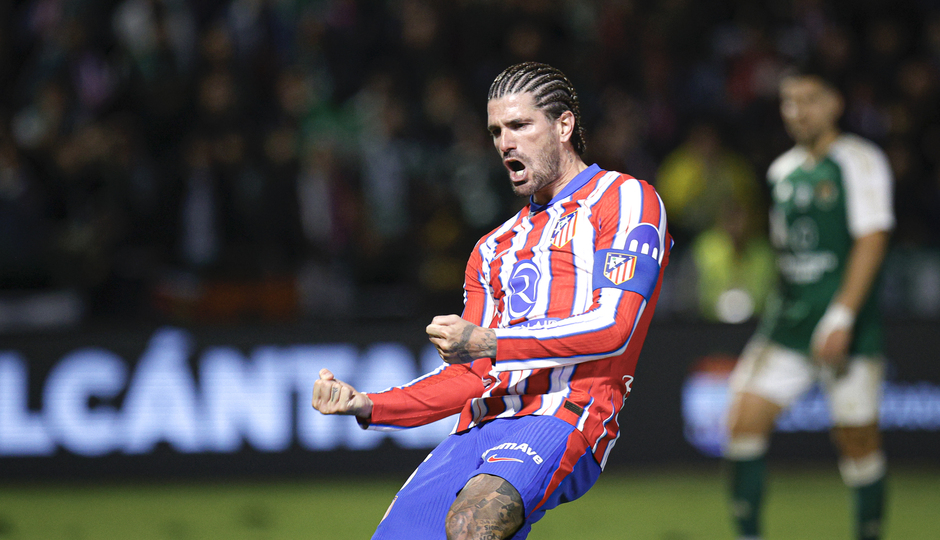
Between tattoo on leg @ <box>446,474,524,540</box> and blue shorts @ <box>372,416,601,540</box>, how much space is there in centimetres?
3

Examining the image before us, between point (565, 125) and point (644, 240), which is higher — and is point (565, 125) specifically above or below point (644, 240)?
above

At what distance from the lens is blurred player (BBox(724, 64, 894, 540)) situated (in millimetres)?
4828

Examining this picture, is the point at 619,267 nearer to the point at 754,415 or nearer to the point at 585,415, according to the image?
the point at 585,415

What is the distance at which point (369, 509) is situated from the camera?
6.42m

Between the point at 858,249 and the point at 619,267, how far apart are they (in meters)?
2.67

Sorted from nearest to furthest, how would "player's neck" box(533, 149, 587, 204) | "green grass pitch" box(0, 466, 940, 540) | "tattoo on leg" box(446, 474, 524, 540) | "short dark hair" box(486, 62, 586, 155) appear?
"tattoo on leg" box(446, 474, 524, 540) < "short dark hair" box(486, 62, 586, 155) < "player's neck" box(533, 149, 587, 204) < "green grass pitch" box(0, 466, 940, 540)

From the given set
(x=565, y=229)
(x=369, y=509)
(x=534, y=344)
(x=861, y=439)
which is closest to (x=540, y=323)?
(x=534, y=344)

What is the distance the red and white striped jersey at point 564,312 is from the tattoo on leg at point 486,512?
0.30 metres

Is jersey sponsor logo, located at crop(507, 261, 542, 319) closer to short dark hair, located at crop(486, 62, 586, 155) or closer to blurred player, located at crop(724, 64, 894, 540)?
short dark hair, located at crop(486, 62, 586, 155)

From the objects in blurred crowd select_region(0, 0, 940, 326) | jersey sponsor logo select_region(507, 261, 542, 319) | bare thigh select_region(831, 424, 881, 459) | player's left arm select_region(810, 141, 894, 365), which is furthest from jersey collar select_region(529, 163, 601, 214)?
blurred crowd select_region(0, 0, 940, 326)

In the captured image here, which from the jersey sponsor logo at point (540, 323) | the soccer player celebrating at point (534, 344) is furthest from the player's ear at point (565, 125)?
the jersey sponsor logo at point (540, 323)

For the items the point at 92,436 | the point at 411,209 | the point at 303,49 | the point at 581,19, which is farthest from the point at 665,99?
the point at 92,436

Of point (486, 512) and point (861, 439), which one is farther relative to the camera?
point (861, 439)

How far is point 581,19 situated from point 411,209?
332 cm
